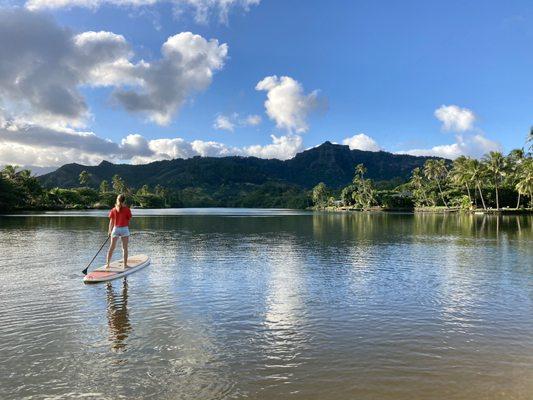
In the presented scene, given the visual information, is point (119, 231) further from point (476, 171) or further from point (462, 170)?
point (462, 170)

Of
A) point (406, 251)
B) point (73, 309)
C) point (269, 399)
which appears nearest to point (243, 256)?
point (406, 251)

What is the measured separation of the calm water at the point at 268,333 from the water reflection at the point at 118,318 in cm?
6

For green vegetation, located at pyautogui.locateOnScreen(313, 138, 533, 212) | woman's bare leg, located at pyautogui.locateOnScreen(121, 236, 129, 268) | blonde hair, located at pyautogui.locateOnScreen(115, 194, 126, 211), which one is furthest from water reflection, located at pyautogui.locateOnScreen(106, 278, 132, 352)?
green vegetation, located at pyautogui.locateOnScreen(313, 138, 533, 212)

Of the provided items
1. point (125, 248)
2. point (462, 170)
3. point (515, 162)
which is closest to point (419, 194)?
point (462, 170)

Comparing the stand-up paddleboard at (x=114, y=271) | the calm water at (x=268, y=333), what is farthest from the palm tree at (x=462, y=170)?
the stand-up paddleboard at (x=114, y=271)

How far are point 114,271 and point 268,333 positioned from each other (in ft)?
33.0

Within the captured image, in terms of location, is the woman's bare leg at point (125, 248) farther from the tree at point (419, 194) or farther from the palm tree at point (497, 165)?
the tree at point (419, 194)

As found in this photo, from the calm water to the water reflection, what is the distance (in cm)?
6

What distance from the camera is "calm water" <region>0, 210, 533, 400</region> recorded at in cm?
793

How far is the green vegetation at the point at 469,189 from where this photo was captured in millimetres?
113812

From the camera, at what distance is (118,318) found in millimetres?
12305

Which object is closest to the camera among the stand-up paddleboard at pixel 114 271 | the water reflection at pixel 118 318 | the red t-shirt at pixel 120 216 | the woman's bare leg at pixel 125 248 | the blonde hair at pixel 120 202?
the water reflection at pixel 118 318

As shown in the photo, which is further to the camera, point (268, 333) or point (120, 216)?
point (120, 216)

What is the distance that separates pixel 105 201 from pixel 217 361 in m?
194
